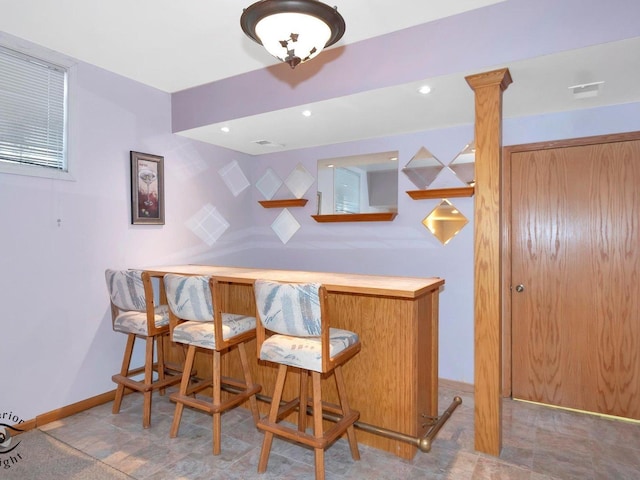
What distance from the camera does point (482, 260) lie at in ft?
7.43

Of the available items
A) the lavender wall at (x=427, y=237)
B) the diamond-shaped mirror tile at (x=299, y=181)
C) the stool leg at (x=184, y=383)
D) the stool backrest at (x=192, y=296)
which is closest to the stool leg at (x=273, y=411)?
the stool backrest at (x=192, y=296)

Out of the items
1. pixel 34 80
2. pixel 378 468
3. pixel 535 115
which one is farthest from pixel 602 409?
pixel 34 80

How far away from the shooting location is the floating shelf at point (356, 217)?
11.7ft

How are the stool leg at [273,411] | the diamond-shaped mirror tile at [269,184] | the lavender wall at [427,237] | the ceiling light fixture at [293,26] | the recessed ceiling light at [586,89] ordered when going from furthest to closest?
the diamond-shaped mirror tile at [269,184] → the lavender wall at [427,237] → the recessed ceiling light at [586,89] → the stool leg at [273,411] → the ceiling light fixture at [293,26]

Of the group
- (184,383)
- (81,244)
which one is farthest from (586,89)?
(81,244)

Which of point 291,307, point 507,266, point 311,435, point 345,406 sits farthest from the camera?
point 507,266

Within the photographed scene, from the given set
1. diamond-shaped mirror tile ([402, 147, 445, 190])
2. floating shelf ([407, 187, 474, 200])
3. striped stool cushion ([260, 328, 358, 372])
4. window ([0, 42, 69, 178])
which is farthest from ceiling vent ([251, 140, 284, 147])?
striped stool cushion ([260, 328, 358, 372])

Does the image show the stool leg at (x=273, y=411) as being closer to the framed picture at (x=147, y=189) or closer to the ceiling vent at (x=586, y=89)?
the framed picture at (x=147, y=189)

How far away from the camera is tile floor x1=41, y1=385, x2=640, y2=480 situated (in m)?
2.11

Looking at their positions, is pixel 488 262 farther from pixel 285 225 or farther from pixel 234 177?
pixel 234 177

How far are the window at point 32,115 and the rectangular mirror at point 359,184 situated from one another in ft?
7.38

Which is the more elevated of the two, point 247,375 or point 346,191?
point 346,191

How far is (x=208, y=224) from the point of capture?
12.8 ft

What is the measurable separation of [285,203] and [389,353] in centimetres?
234
